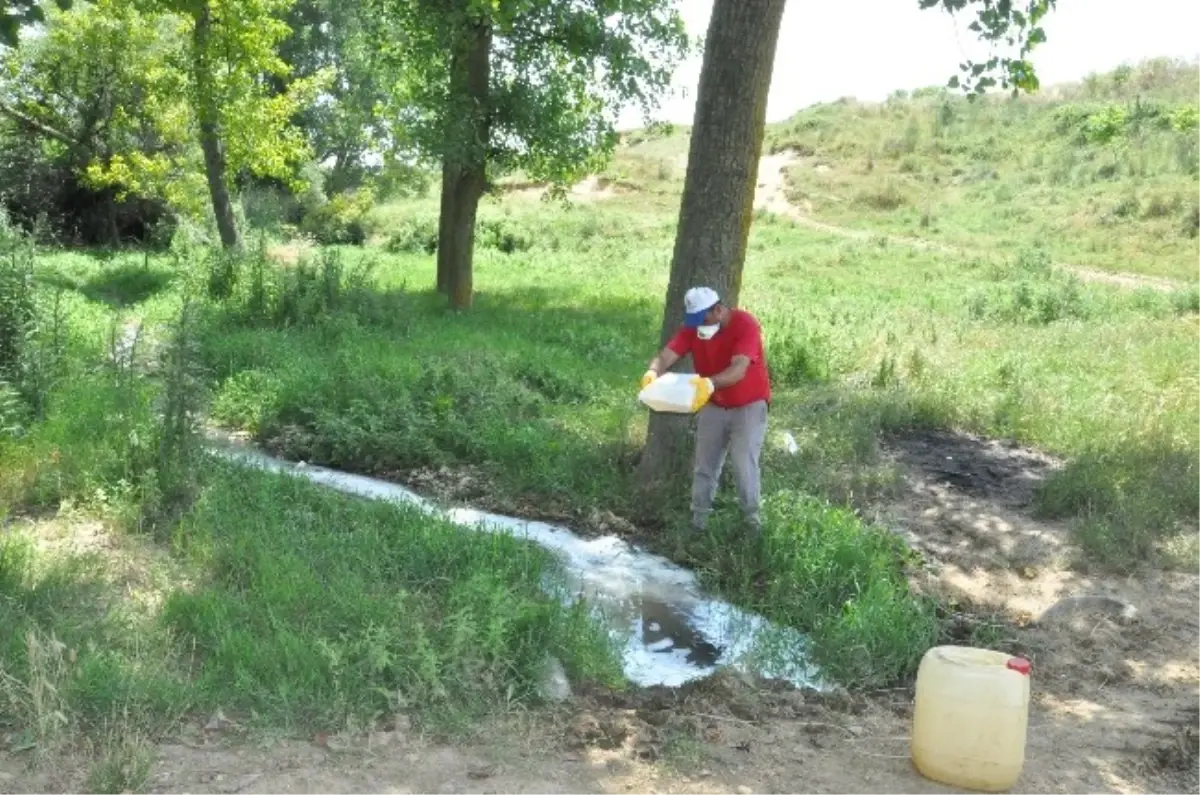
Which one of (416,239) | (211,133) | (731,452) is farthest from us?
(416,239)

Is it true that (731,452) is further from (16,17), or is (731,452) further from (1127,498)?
(16,17)

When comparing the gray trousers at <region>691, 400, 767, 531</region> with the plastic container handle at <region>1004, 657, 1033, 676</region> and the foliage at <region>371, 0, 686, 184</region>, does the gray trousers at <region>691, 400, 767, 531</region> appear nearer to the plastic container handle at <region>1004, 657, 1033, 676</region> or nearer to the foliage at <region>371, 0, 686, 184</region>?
the plastic container handle at <region>1004, 657, 1033, 676</region>

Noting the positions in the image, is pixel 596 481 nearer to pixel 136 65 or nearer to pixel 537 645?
pixel 537 645

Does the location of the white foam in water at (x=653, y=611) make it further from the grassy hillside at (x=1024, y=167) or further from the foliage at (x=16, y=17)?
the grassy hillside at (x=1024, y=167)

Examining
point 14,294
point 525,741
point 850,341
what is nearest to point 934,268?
point 850,341

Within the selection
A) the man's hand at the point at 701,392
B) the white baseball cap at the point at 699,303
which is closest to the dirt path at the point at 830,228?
the white baseball cap at the point at 699,303

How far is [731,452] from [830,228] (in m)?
27.6

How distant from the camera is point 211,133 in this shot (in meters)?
20.0

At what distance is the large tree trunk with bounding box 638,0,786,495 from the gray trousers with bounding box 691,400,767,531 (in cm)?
67

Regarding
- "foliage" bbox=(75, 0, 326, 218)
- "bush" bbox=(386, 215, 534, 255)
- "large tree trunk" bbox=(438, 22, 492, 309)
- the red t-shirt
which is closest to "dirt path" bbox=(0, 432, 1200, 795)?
the red t-shirt

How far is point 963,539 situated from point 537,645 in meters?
4.21

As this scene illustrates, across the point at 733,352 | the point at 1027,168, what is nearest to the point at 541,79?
the point at 733,352

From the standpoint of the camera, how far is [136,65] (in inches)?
900

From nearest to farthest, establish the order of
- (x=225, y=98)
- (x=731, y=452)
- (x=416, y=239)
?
(x=731, y=452), (x=225, y=98), (x=416, y=239)
